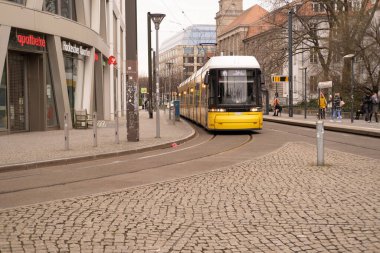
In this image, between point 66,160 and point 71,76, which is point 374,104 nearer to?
point 71,76

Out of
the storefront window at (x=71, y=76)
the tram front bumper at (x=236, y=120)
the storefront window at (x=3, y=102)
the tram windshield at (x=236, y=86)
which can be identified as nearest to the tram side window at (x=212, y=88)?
the tram windshield at (x=236, y=86)

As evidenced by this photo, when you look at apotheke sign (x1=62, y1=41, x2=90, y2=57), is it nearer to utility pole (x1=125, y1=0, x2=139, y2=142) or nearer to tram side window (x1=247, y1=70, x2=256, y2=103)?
utility pole (x1=125, y1=0, x2=139, y2=142)

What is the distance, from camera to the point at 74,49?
2586 cm

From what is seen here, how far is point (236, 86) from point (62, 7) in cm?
1104

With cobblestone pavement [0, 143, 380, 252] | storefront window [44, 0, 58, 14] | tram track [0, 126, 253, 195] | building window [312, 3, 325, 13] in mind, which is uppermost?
building window [312, 3, 325, 13]

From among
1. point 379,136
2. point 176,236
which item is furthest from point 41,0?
point 176,236

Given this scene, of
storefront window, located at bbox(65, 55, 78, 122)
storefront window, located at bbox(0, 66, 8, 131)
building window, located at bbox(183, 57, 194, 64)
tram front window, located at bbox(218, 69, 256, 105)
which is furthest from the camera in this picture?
building window, located at bbox(183, 57, 194, 64)

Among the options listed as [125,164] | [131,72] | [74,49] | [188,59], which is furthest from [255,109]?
[188,59]

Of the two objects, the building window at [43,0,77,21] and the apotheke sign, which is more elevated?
the building window at [43,0,77,21]

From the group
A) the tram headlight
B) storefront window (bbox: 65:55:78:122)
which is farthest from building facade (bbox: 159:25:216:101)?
the tram headlight

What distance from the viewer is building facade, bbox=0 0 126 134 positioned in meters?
20.8

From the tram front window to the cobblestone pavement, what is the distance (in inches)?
449

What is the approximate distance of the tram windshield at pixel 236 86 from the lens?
20.1 metres

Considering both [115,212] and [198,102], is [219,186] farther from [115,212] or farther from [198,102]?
[198,102]
